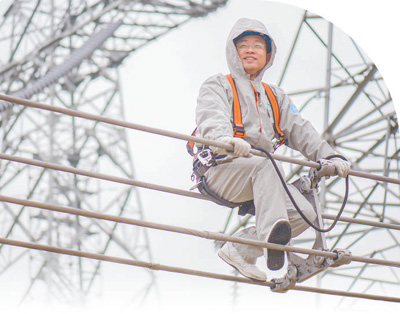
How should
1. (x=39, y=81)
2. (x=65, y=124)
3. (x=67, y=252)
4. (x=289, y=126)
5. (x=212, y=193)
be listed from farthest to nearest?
1. (x=65, y=124)
2. (x=39, y=81)
3. (x=289, y=126)
4. (x=212, y=193)
5. (x=67, y=252)

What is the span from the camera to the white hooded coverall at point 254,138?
6.64 metres

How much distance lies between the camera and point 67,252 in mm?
6285

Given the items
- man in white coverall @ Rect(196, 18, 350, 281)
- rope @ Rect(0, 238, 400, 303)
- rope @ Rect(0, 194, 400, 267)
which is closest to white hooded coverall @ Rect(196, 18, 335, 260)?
man in white coverall @ Rect(196, 18, 350, 281)

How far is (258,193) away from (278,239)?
351mm

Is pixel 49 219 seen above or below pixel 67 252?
above

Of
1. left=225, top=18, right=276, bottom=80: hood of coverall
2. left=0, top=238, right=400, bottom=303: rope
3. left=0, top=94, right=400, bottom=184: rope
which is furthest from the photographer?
left=225, top=18, right=276, bottom=80: hood of coverall

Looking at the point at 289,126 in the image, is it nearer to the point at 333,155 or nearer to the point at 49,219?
the point at 333,155

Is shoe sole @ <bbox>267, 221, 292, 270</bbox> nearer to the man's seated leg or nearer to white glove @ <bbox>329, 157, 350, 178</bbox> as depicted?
the man's seated leg

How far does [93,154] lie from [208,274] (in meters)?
15.9

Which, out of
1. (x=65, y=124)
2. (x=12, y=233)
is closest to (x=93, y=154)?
(x=65, y=124)

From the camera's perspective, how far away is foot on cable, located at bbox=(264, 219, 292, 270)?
6527 mm

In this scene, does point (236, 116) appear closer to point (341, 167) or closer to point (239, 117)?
point (239, 117)

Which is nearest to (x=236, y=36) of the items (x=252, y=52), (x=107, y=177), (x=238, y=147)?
(x=252, y=52)

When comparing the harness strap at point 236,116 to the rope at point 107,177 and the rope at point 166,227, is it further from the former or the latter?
the rope at point 166,227
